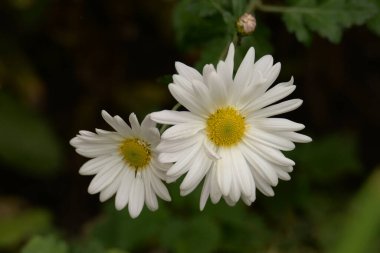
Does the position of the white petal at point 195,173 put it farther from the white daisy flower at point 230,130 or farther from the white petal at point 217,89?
the white petal at point 217,89

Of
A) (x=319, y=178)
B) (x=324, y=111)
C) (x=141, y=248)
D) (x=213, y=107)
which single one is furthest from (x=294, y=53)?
(x=213, y=107)

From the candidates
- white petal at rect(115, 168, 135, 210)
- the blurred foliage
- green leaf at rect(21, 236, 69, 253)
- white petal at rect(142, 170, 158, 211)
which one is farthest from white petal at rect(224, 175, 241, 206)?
the blurred foliage

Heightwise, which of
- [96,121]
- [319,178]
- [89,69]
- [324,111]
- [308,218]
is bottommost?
[308,218]

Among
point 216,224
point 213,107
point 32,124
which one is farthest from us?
point 32,124

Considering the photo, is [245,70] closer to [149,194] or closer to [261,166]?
[261,166]

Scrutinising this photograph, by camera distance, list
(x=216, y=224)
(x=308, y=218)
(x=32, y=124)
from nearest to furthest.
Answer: (x=216, y=224), (x=308, y=218), (x=32, y=124)

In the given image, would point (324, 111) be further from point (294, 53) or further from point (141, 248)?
point (141, 248)

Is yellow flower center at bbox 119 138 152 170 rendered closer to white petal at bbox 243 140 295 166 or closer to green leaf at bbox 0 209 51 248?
white petal at bbox 243 140 295 166
